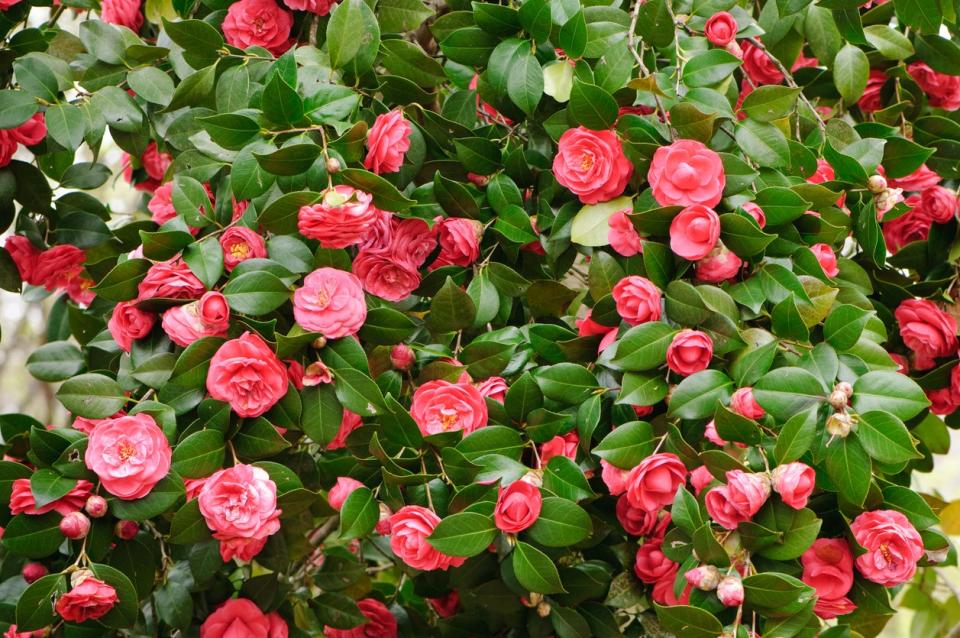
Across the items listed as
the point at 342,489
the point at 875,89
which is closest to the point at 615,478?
the point at 342,489

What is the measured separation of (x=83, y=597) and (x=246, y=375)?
313 mm

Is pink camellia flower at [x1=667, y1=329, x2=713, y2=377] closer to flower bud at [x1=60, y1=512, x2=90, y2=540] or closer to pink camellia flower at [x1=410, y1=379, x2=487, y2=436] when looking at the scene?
pink camellia flower at [x1=410, y1=379, x2=487, y2=436]

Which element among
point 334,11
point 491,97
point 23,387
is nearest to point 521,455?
point 491,97

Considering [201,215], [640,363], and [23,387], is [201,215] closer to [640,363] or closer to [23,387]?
[640,363]

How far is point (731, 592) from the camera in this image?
102cm

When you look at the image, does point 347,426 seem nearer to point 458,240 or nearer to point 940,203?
point 458,240

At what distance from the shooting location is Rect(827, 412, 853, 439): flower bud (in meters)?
1.03

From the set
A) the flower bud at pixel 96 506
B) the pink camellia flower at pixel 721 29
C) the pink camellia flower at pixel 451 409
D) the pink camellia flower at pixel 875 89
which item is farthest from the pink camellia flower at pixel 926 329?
the flower bud at pixel 96 506

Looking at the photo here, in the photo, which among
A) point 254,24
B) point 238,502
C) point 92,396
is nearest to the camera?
point 238,502

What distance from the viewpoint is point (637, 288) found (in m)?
1.15

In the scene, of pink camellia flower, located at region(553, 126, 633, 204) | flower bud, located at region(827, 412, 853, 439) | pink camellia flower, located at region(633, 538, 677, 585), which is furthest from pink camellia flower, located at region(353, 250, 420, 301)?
flower bud, located at region(827, 412, 853, 439)

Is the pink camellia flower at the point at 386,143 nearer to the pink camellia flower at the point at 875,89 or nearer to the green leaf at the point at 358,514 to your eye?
→ the green leaf at the point at 358,514

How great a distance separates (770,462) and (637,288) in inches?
9.3

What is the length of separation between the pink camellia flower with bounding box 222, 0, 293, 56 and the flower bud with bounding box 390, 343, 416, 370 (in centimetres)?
49
